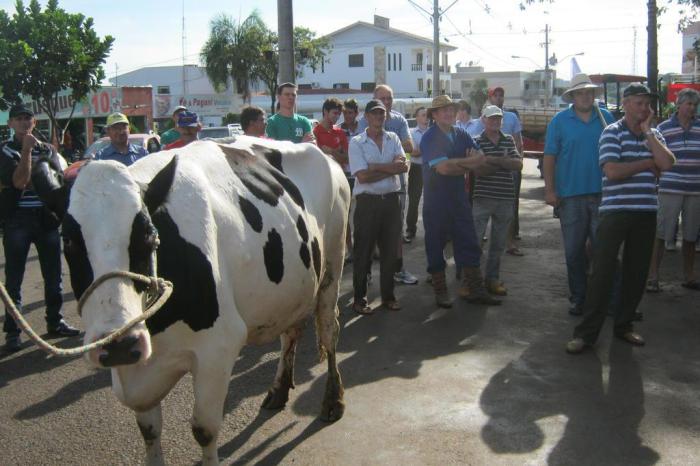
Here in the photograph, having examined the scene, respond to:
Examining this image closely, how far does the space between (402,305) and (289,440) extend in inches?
126

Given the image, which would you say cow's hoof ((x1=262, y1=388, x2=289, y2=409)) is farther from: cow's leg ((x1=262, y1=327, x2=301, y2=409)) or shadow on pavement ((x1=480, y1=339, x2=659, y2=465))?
shadow on pavement ((x1=480, y1=339, x2=659, y2=465))

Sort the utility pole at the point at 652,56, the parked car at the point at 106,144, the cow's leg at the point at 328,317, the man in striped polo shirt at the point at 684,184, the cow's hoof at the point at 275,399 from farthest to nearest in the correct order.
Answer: the utility pole at the point at 652,56
the parked car at the point at 106,144
the man in striped polo shirt at the point at 684,184
the cow's leg at the point at 328,317
the cow's hoof at the point at 275,399

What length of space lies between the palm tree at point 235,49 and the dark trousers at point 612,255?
45.6m

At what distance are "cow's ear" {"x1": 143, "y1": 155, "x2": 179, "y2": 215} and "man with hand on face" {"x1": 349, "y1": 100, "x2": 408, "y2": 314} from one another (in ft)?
12.9

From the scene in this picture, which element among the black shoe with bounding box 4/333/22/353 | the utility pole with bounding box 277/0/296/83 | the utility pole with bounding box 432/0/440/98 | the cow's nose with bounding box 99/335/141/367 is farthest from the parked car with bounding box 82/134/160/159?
the utility pole with bounding box 432/0/440/98

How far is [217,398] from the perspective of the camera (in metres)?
3.46

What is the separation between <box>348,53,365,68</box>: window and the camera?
75.4 meters

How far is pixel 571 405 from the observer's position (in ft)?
15.6

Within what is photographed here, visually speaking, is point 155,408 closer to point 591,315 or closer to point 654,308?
point 591,315

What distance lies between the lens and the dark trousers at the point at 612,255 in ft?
18.8

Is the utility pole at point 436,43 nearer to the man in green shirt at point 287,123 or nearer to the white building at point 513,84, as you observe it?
the man in green shirt at point 287,123

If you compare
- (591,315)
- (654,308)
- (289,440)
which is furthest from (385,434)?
(654,308)

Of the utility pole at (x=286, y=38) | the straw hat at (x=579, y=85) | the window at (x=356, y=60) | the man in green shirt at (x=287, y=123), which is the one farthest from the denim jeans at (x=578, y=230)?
the window at (x=356, y=60)

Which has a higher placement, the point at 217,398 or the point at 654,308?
the point at 217,398
